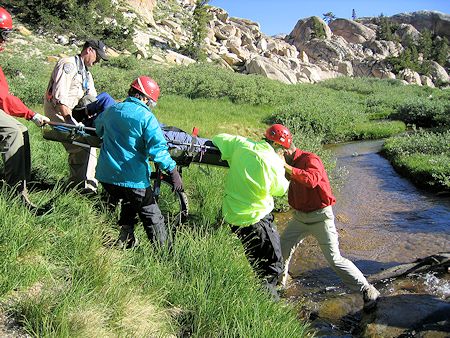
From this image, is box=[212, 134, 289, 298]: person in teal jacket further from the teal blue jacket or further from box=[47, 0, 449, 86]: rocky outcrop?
box=[47, 0, 449, 86]: rocky outcrop

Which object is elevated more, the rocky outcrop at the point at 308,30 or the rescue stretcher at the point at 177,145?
the rocky outcrop at the point at 308,30

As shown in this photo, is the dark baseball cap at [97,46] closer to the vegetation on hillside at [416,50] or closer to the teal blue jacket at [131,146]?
the teal blue jacket at [131,146]

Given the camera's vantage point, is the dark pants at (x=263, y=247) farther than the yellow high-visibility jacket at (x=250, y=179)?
Yes

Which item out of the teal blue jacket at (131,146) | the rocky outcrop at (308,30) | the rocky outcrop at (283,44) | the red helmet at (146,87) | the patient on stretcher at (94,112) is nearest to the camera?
the teal blue jacket at (131,146)

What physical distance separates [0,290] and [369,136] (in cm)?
2198

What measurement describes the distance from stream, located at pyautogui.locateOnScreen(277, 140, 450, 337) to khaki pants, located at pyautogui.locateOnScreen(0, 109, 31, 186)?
3.86 meters

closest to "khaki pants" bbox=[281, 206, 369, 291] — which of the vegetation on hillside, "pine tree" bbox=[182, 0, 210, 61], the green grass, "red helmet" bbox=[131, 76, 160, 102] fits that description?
"red helmet" bbox=[131, 76, 160, 102]

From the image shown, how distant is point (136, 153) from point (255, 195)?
136cm

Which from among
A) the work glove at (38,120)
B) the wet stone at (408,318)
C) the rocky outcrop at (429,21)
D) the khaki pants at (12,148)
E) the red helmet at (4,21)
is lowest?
the wet stone at (408,318)

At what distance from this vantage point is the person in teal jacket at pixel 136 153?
428cm

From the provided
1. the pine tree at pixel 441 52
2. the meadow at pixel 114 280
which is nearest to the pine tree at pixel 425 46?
the pine tree at pixel 441 52

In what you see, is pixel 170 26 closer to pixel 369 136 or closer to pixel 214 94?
pixel 214 94

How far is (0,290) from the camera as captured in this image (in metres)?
3.17

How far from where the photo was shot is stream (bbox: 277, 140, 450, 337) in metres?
5.20
